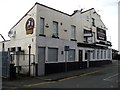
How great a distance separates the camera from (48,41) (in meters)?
23.1

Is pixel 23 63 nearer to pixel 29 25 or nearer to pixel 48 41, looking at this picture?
pixel 48 41

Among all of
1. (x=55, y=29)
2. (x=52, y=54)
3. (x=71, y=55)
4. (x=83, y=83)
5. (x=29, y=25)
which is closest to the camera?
(x=83, y=83)

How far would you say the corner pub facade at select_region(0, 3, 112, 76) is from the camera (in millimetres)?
22000

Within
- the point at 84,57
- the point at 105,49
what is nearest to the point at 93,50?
the point at 84,57

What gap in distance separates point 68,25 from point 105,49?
15199 mm

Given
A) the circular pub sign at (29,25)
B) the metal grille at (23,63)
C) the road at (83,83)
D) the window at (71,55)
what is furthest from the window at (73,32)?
the road at (83,83)

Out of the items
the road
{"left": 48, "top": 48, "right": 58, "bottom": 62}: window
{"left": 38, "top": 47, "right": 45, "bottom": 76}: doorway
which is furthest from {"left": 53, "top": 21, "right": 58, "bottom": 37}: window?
the road

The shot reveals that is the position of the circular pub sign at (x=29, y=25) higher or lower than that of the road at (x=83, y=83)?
higher

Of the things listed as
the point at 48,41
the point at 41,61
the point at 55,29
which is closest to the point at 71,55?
the point at 55,29

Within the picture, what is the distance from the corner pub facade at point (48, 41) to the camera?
72.2ft

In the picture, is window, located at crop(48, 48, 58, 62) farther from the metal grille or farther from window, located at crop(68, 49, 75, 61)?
window, located at crop(68, 49, 75, 61)

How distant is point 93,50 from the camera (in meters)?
34.1

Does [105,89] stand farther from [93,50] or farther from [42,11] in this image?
[93,50]

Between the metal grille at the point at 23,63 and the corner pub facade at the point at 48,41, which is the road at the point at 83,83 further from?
the corner pub facade at the point at 48,41
